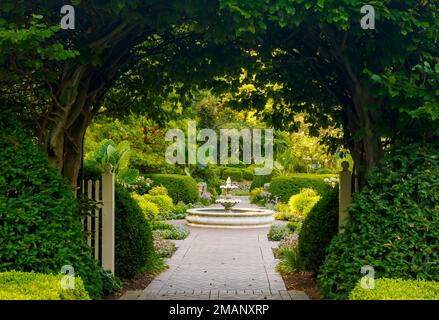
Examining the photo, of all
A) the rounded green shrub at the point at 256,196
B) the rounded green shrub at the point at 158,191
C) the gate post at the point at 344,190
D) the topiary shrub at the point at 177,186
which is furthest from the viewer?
the rounded green shrub at the point at 256,196

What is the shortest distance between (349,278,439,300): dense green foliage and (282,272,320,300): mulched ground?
278cm

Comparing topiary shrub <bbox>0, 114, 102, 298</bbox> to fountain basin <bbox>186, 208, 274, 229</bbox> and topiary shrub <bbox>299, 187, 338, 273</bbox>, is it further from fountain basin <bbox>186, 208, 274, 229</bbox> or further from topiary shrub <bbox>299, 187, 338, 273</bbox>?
fountain basin <bbox>186, 208, 274, 229</bbox>

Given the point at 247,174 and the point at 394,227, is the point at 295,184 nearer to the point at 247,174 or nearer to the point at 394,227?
the point at 247,174

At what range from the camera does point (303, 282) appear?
8.14 meters

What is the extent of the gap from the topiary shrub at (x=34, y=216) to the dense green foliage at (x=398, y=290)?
254 centimetres

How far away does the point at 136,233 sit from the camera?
7.87m

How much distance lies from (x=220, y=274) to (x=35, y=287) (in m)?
5.33

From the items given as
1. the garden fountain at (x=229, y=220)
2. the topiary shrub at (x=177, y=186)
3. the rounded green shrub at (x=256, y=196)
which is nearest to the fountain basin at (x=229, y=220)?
the garden fountain at (x=229, y=220)

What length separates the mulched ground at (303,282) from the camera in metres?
7.40

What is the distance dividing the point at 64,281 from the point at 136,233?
3.60m

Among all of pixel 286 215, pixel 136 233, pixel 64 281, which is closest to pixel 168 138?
pixel 286 215

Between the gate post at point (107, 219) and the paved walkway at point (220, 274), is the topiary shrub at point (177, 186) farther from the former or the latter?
the gate post at point (107, 219)

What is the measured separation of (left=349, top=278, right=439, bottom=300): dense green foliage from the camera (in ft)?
13.0
